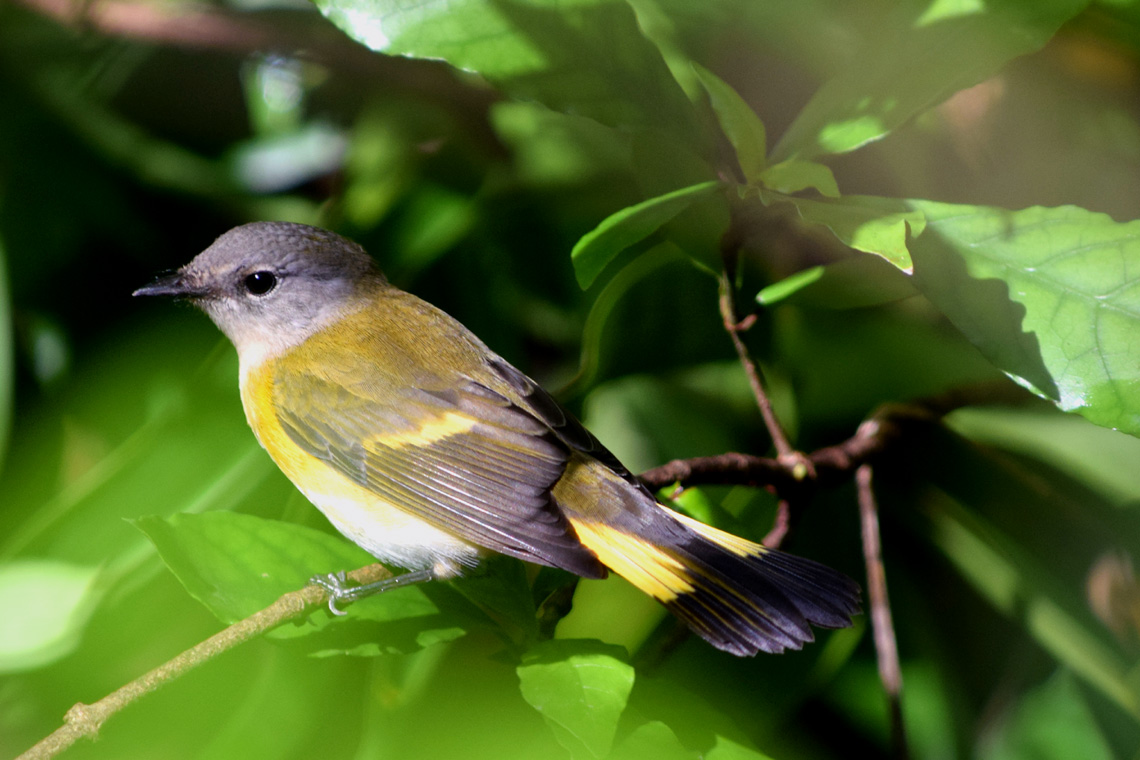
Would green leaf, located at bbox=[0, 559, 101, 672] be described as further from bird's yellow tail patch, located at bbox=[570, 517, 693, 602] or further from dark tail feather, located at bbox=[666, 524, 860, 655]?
dark tail feather, located at bbox=[666, 524, 860, 655]

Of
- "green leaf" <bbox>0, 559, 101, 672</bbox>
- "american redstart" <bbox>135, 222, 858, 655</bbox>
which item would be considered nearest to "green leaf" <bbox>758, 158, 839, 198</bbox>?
"american redstart" <bbox>135, 222, 858, 655</bbox>

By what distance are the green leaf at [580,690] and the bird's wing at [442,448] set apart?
25 centimetres

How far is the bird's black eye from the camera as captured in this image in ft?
5.93

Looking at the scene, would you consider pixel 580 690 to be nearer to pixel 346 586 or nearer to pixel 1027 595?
pixel 346 586

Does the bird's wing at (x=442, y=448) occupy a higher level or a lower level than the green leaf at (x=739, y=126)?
lower

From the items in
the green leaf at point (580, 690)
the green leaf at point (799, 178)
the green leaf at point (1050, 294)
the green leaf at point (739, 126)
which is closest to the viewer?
the green leaf at point (580, 690)

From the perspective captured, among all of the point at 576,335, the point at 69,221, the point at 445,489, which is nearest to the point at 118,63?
the point at 69,221

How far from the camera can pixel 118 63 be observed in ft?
6.95

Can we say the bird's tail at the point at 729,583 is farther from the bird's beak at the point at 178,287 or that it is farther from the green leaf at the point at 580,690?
the bird's beak at the point at 178,287

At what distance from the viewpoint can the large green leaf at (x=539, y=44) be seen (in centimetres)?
128

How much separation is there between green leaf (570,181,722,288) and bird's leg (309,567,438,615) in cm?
49

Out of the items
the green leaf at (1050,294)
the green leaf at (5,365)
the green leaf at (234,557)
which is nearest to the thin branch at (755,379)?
the green leaf at (1050,294)

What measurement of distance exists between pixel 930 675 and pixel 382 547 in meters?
1.04

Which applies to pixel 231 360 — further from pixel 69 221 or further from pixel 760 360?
pixel 760 360
